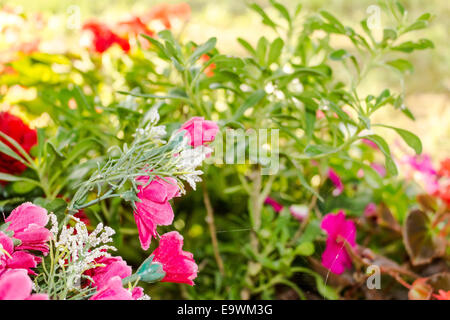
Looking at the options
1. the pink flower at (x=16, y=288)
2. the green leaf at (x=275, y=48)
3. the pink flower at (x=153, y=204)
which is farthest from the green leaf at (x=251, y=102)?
the pink flower at (x=16, y=288)

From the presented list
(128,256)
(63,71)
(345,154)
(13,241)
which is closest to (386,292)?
(345,154)

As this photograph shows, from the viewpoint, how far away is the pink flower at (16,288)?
0.79 ft

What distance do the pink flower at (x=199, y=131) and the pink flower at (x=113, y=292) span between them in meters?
0.12

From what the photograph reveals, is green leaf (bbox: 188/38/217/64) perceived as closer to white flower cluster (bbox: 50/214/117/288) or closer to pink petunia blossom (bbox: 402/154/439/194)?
white flower cluster (bbox: 50/214/117/288)

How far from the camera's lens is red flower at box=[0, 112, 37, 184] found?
0.47m

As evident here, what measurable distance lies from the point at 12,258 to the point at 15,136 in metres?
0.24

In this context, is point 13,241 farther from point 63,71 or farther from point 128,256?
point 63,71

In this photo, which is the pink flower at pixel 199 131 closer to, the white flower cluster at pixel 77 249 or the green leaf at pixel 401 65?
the white flower cluster at pixel 77 249

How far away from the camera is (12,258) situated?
283mm

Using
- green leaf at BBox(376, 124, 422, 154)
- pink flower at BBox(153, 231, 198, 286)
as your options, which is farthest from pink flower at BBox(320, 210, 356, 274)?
pink flower at BBox(153, 231, 198, 286)

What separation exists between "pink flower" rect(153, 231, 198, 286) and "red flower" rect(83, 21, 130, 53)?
17.8 inches

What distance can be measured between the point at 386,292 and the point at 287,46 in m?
0.31

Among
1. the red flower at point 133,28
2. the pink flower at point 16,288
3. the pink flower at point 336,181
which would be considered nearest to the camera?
the pink flower at point 16,288

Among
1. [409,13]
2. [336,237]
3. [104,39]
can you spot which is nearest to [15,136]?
[104,39]
